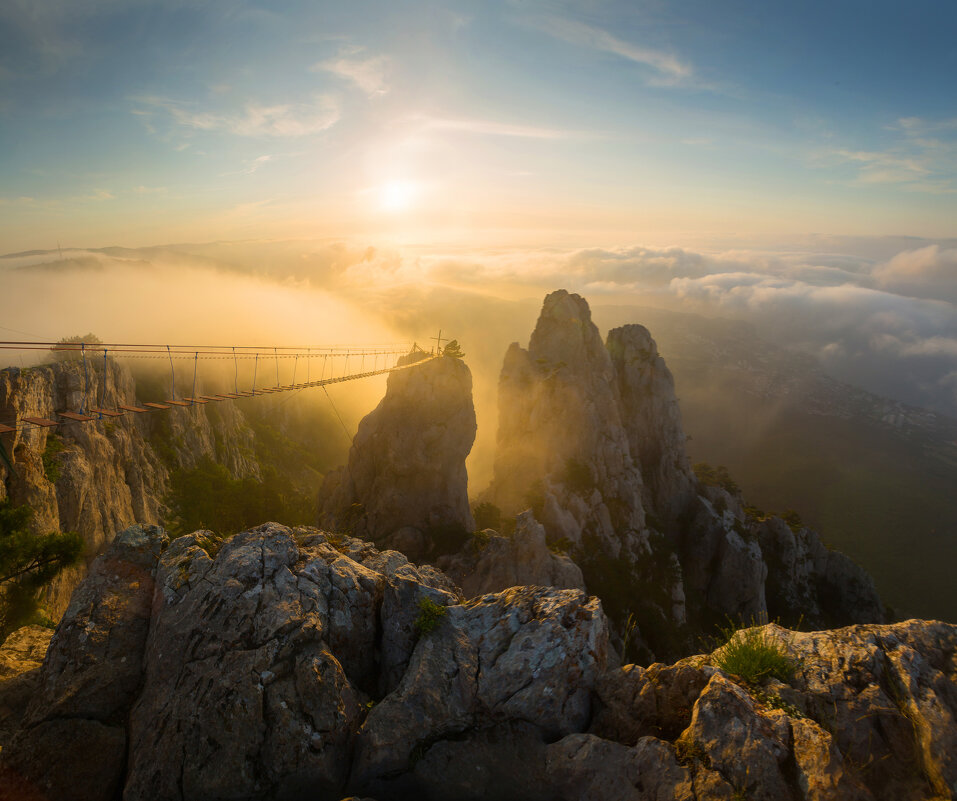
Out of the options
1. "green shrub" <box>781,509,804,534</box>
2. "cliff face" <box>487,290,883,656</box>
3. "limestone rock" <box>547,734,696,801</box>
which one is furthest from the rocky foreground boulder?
"green shrub" <box>781,509,804,534</box>

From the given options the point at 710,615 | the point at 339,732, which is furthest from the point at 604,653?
the point at 710,615

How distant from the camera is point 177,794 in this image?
1133 cm

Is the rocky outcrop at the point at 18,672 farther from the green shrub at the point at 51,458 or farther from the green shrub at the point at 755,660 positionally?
the green shrub at the point at 755,660

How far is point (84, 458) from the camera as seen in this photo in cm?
4041

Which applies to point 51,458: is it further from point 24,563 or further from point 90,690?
point 90,690

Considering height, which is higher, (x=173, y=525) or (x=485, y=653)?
(x=485, y=653)

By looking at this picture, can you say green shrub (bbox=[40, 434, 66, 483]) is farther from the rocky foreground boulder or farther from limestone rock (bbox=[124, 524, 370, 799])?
limestone rock (bbox=[124, 524, 370, 799])

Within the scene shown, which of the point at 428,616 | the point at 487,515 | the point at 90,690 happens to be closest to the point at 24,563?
the point at 90,690

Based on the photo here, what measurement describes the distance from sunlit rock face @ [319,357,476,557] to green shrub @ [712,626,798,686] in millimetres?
35457

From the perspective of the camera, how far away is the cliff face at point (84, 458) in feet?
103

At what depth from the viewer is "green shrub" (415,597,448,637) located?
50.6 ft

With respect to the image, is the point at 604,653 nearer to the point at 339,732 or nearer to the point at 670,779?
the point at 670,779

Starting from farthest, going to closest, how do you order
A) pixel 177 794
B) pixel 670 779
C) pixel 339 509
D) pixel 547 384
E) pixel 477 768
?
1. pixel 547 384
2. pixel 339 509
3. pixel 477 768
4. pixel 177 794
5. pixel 670 779

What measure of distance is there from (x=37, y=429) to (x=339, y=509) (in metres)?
25.7
